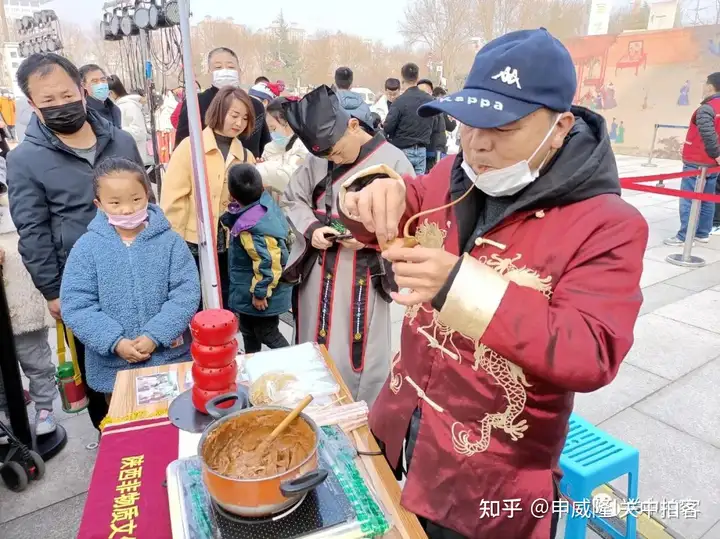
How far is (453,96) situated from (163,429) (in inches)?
42.0

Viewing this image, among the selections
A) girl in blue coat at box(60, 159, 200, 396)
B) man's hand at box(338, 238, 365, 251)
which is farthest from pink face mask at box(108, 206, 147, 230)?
man's hand at box(338, 238, 365, 251)

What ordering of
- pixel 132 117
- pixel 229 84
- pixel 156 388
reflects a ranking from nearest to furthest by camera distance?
pixel 156 388, pixel 229 84, pixel 132 117

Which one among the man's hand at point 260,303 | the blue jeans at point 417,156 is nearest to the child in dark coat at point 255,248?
the man's hand at point 260,303

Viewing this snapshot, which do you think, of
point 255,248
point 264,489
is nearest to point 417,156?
point 255,248

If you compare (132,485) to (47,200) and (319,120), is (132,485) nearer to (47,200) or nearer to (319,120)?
(319,120)

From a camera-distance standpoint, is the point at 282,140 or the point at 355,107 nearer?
the point at 355,107

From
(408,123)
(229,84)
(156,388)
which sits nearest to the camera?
(156,388)

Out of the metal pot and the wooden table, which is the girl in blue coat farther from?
the metal pot

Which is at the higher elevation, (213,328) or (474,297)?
(474,297)

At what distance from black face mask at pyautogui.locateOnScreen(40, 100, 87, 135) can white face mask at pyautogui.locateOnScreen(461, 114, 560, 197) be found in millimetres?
1952

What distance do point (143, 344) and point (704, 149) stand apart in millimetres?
5760

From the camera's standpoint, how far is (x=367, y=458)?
1195mm

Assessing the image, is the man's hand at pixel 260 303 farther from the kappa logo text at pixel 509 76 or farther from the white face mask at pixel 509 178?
the kappa logo text at pixel 509 76

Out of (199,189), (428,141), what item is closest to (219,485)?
(199,189)
